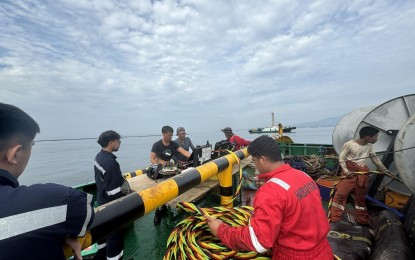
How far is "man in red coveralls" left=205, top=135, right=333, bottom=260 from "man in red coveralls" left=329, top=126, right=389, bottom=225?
3.00 m

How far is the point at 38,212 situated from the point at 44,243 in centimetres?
15

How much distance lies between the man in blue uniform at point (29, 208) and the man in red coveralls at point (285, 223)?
1.11 meters

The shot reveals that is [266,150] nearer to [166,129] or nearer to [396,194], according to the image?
[166,129]

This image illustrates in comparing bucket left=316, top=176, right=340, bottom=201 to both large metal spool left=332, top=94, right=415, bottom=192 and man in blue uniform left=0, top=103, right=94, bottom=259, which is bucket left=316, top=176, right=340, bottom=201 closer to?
large metal spool left=332, top=94, right=415, bottom=192

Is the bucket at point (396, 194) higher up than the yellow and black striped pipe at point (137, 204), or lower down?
lower down

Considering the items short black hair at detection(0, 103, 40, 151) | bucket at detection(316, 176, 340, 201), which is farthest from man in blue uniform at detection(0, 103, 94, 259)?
bucket at detection(316, 176, 340, 201)

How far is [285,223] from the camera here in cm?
172

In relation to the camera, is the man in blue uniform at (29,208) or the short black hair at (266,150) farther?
the short black hair at (266,150)

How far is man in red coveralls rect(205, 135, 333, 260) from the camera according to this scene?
1.63 meters

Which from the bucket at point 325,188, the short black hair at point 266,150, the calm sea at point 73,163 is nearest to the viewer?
the short black hair at point 266,150

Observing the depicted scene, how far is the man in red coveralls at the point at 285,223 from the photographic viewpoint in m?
1.63

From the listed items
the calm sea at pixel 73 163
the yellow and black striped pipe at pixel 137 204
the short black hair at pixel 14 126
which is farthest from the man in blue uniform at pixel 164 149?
the calm sea at pixel 73 163

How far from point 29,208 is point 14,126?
48cm

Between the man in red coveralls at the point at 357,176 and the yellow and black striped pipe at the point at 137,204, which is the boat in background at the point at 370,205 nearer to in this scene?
the yellow and black striped pipe at the point at 137,204
